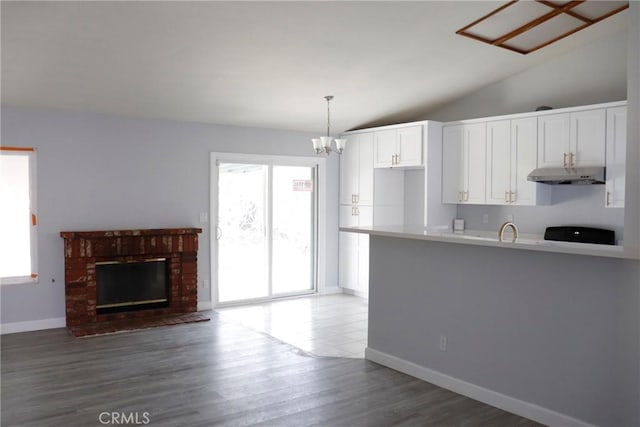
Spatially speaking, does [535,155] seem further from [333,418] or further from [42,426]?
[42,426]

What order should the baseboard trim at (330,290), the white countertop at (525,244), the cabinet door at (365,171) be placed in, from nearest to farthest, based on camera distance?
the white countertop at (525,244), the cabinet door at (365,171), the baseboard trim at (330,290)

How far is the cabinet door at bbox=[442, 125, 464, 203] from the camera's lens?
254 inches

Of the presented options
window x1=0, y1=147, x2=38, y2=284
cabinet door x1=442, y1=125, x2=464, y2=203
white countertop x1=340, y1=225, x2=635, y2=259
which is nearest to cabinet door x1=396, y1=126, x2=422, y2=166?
cabinet door x1=442, y1=125, x2=464, y2=203

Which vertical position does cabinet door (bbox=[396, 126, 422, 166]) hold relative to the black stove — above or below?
above

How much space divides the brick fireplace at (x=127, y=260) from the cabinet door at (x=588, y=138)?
4.35 metres

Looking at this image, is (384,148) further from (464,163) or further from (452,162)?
(464,163)

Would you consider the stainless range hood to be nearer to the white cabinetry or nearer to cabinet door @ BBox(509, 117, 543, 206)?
cabinet door @ BBox(509, 117, 543, 206)

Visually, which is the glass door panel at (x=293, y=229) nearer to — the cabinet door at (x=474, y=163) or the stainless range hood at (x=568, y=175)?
the cabinet door at (x=474, y=163)

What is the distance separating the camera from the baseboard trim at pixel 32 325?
213 inches

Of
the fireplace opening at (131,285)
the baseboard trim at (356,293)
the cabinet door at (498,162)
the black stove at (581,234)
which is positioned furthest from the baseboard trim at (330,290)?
the black stove at (581,234)

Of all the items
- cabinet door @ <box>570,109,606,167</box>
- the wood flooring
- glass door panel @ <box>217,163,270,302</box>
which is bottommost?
the wood flooring

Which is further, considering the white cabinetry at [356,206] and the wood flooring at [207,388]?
the white cabinetry at [356,206]

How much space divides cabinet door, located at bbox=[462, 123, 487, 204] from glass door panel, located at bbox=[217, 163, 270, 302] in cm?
266

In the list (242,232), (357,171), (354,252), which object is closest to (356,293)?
(354,252)
